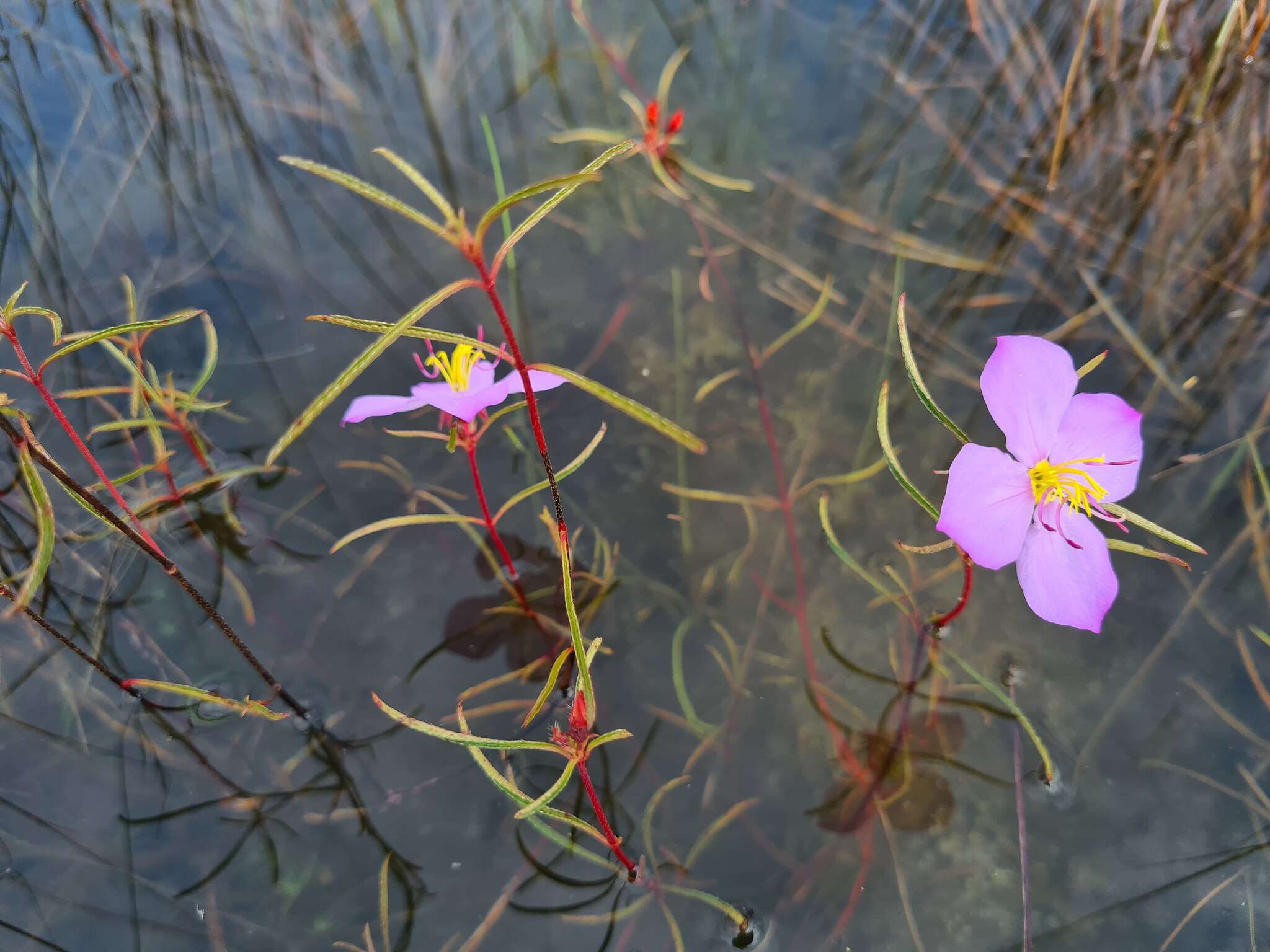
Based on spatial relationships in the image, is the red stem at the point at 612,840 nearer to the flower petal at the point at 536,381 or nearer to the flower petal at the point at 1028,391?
the flower petal at the point at 536,381

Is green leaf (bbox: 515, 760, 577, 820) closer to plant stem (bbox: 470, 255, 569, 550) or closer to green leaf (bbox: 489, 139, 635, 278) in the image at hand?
plant stem (bbox: 470, 255, 569, 550)

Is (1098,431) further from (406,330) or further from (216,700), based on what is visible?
(216,700)

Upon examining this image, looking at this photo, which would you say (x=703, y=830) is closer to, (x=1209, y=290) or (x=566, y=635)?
(x=566, y=635)

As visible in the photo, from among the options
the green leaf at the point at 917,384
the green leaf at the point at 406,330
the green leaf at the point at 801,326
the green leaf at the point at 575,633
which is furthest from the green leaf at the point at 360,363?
the green leaf at the point at 801,326

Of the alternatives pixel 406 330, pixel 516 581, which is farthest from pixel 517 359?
pixel 516 581

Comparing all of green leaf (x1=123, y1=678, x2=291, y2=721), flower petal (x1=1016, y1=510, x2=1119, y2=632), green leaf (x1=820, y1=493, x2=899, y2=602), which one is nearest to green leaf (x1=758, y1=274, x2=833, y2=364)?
green leaf (x1=820, y1=493, x2=899, y2=602)
